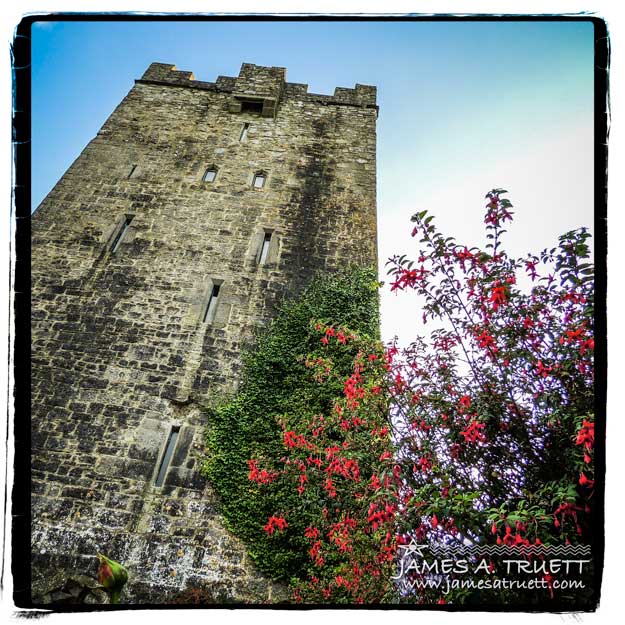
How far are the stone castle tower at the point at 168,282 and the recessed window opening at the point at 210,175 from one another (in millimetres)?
31

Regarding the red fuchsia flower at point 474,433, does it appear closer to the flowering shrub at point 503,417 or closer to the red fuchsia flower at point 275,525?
the flowering shrub at point 503,417

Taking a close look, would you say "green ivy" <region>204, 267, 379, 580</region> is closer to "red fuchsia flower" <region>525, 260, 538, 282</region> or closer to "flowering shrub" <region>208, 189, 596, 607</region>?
"flowering shrub" <region>208, 189, 596, 607</region>

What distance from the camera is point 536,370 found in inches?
149

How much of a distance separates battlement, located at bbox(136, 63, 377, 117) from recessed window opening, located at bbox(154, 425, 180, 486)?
880 cm

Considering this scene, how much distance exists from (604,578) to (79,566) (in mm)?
5243

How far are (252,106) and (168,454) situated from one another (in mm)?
9509

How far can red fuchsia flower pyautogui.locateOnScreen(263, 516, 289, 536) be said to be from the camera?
5312mm

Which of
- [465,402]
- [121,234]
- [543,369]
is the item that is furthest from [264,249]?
[543,369]

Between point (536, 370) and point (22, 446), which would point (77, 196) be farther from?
point (536, 370)

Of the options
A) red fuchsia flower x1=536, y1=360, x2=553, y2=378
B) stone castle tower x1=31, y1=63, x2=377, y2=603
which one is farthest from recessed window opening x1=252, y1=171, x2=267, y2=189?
red fuchsia flower x1=536, y1=360, x2=553, y2=378

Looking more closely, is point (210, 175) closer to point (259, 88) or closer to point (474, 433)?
point (259, 88)

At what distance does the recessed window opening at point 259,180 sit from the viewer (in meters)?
9.92

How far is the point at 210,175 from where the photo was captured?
33.2ft

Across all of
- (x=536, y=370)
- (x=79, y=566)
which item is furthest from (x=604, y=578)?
(x=79, y=566)
